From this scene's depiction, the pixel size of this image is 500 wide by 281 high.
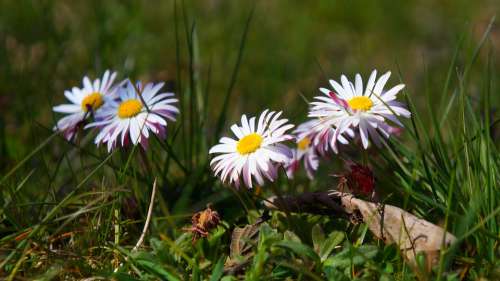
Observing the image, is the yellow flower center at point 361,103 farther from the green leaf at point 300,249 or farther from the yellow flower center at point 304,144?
the yellow flower center at point 304,144

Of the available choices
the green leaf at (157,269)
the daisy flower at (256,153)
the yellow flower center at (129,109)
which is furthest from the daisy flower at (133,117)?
the green leaf at (157,269)

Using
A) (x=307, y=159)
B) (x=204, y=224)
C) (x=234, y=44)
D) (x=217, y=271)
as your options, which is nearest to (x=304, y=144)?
(x=307, y=159)

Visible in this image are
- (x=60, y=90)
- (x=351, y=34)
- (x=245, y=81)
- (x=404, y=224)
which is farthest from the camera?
(x=351, y=34)

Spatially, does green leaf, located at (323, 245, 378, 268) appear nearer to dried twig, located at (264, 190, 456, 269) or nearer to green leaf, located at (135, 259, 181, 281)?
dried twig, located at (264, 190, 456, 269)

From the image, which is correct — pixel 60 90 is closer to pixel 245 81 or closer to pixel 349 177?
pixel 245 81

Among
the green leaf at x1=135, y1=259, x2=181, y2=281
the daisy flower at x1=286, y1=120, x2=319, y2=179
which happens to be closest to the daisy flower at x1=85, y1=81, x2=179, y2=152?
the green leaf at x1=135, y1=259, x2=181, y2=281

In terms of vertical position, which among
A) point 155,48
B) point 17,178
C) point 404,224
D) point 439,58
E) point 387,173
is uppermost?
point 155,48

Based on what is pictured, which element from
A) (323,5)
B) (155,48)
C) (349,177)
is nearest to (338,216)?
(349,177)

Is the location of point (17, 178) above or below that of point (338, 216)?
above
